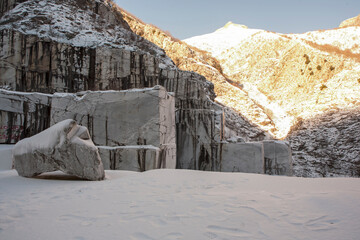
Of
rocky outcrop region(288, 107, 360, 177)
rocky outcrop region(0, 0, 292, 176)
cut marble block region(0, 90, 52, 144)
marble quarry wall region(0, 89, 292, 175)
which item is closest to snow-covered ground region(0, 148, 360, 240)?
marble quarry wall region(0, 89, 292, 175)

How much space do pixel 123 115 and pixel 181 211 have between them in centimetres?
639

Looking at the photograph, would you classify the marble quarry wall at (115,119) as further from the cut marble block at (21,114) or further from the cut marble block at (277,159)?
the cut marble block at (277,159)

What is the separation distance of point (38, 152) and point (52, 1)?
2026 centimetres

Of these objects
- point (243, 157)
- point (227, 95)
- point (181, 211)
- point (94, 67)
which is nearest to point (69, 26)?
point (94, 67)

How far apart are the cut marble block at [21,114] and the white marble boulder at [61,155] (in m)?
5.56

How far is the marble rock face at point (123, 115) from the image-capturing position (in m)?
8.59

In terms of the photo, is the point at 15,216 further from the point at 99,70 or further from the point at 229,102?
the point at 229,102

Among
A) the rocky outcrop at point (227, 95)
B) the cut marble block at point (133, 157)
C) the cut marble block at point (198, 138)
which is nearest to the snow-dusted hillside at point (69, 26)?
the cut marble block at point (198, 138)

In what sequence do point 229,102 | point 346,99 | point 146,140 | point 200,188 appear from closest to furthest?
point 200,188 < point 146,140 < point 346,99 < point 229,102

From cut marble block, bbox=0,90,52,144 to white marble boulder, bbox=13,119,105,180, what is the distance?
5564 millimetres

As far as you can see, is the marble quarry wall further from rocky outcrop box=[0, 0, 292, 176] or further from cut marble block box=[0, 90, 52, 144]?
rocky outcrop box=[0, 0, 292, 176]

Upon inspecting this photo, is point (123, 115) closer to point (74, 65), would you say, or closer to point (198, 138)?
point (198, 138)

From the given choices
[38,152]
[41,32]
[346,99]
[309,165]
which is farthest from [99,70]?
[346,99]

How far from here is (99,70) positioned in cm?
1684
